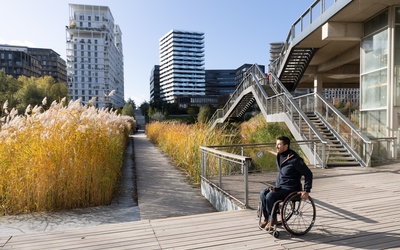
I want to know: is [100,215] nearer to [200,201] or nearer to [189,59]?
[200,201]

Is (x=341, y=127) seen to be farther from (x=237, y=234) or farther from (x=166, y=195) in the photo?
(x=237, y=234)

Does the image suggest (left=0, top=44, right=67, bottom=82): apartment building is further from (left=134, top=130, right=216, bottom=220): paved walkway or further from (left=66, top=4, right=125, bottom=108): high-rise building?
(left=134, top=130, right=216, bottom=220): paved walkway

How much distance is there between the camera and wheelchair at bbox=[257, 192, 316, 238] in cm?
345

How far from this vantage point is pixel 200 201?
6.34m

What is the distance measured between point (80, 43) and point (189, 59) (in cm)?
5825

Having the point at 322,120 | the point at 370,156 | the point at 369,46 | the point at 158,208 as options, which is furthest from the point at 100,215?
the point at 369,46

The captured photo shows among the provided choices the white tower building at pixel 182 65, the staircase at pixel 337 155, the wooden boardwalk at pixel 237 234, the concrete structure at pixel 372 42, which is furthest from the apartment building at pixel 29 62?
the wooden boardwalk at pixel 237 234

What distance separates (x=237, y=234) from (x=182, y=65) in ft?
444

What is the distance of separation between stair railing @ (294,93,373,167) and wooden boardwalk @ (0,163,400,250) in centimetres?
404

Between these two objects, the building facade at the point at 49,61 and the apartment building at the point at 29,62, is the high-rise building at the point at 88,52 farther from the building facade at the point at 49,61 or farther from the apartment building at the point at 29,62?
the building facade at the point at 49,61

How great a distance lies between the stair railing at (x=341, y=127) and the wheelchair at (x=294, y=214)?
5653 mm

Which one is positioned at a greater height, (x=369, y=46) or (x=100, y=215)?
(x=369, y=46)

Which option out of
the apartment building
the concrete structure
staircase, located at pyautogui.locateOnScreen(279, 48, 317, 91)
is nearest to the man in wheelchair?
the concrete structure

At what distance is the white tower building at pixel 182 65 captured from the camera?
436 ft
